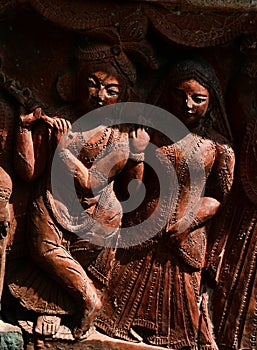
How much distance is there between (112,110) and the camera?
167 inches

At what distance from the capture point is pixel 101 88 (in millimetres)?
4172

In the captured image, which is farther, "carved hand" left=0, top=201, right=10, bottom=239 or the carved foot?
the carved foot

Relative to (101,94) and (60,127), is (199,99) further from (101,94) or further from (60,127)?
(60,127)

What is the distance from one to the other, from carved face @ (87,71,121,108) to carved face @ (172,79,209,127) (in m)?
0.24

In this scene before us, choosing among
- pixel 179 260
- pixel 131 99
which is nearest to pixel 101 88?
pixel 131 99

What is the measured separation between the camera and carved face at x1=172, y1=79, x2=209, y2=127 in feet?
14.0

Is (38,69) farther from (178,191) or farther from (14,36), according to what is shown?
(178,191)

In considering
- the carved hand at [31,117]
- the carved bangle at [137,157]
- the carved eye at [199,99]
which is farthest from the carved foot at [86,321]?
the carved eye at [199,99]

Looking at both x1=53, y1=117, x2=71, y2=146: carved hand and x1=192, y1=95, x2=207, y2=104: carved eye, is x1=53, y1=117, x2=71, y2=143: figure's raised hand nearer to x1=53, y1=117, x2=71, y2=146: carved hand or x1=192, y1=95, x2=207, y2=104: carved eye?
x1=53, y1=117, x2=71, y2=146: carved hand

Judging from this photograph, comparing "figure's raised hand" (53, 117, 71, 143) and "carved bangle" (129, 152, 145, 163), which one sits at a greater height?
"figure's raised hand" (53, 117, 71, 143)

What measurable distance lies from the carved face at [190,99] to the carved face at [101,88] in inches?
9.4

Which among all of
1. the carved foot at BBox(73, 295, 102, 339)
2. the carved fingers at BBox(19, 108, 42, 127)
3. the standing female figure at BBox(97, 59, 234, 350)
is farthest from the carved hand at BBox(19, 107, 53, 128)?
the carved foot at BBox(73, 295, 102, 339)

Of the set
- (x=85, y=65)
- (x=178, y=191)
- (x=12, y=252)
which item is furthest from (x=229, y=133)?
(x=12, y=252)

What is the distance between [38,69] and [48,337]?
1003 millimetres
